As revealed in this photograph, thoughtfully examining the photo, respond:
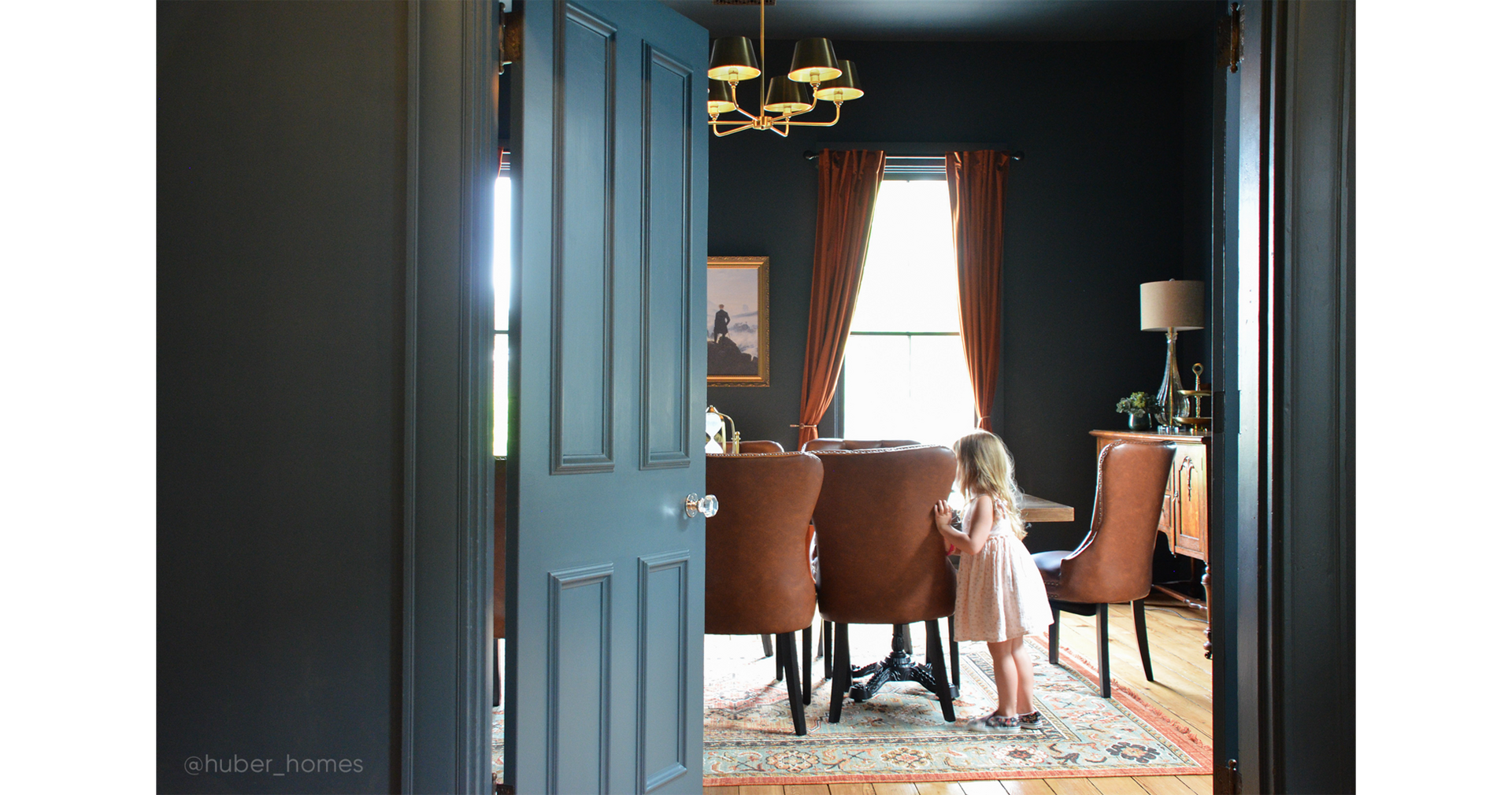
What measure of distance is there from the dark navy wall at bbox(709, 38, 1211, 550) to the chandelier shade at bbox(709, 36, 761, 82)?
239 cm

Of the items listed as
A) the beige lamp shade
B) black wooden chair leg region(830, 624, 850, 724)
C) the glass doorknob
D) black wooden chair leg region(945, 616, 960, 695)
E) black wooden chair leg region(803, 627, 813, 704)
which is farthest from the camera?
the beige lamp shade

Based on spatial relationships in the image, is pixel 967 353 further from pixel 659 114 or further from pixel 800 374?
pixel 659 114

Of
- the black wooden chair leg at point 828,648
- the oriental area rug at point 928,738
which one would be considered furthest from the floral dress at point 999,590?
the black wooden chair leg at point 828,648

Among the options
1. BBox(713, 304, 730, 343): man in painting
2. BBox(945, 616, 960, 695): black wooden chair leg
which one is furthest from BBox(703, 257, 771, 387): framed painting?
BBox(945, 616, 960, 695): black wooden chair leg

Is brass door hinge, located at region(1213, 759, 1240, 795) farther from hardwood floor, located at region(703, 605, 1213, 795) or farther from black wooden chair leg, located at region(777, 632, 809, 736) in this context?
black wooden chair leg, located at region(777, 632, 809, 736)

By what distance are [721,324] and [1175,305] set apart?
112 inches

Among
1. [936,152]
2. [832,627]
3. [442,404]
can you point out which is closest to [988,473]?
[832,627]

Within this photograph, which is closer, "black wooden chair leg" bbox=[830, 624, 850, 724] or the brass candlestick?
"black wooden chair leg" bbox=[830, 624, 850, 724]

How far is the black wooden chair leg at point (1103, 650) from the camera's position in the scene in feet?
12.2

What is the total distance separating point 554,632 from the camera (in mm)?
2010

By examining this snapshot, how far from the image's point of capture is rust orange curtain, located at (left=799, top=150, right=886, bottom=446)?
6.15m

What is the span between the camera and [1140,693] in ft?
12.4

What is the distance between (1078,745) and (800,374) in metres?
3.45
